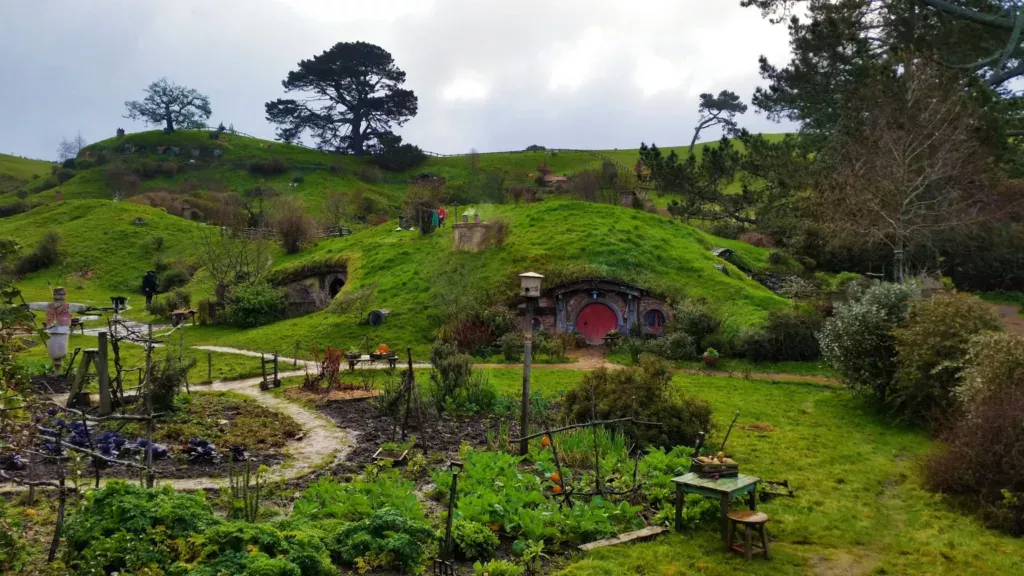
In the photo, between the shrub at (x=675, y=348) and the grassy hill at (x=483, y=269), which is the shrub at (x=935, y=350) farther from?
the grassy hill at (x=483, y=269)

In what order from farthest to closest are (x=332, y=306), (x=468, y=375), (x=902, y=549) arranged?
1. (x=332, y=306)
2. (x=468, y=375)
3. (x=902, y=549)

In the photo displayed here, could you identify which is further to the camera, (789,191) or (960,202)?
(789,191)

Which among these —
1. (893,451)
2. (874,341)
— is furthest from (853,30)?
(893,451)

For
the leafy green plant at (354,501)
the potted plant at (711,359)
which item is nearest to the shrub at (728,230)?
the potted plant at (711,359)

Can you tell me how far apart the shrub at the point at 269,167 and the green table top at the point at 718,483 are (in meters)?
75.9

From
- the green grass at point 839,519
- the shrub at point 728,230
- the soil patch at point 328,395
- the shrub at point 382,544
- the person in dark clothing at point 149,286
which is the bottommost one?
the green grass at point 839,519

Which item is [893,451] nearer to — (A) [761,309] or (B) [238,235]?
(A) [761,309]

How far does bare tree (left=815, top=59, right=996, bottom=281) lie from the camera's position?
25.8 metres

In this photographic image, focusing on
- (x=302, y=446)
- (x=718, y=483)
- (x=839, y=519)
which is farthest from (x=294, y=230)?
(x=839, y=519)

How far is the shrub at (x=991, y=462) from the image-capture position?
9394 millimetres

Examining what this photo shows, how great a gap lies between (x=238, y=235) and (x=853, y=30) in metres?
33.4

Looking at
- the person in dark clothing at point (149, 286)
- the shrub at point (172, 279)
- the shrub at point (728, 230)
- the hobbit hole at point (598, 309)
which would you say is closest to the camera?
the hobbit hole at point (598, 309)

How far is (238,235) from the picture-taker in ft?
132

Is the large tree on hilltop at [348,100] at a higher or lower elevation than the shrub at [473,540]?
higher
